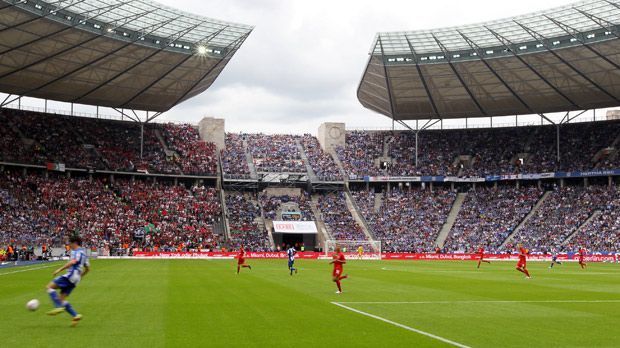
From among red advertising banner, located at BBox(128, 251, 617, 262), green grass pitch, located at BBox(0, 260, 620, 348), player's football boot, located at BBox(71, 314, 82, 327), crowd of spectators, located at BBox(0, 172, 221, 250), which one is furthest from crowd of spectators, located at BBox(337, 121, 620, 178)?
player's football boot, located at BBox(71, 314, 82, 327)

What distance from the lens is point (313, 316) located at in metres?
16.7

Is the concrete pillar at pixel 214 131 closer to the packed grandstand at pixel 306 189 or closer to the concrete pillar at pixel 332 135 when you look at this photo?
the packed grandstand at pixel 306 189

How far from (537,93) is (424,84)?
12.9 metres

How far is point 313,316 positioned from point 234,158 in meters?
73.5

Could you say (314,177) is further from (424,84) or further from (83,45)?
(83,45)

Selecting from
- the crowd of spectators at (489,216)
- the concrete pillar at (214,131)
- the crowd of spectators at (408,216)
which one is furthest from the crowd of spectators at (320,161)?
the crowd of spectators at (489,216)

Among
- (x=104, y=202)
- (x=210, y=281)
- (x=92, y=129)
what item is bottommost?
(x=210, y=281)

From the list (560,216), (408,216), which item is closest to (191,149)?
(408,216)

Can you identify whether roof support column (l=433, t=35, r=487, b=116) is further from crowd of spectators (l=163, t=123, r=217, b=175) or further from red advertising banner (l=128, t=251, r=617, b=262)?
crowd of spectators (l=163, t=123, r=217, b=175)

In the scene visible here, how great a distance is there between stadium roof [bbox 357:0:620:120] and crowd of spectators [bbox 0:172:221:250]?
2647 cm

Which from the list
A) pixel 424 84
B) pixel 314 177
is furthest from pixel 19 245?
pixel 424 84

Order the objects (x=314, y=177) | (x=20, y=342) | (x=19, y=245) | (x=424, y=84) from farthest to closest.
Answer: (x=314, y=177) < (x=424, y=84) < (x=19, y=245) < (x=20, y=342)

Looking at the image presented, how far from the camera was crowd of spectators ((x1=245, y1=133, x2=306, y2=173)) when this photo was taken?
289 feet

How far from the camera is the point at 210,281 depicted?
30516 mm
